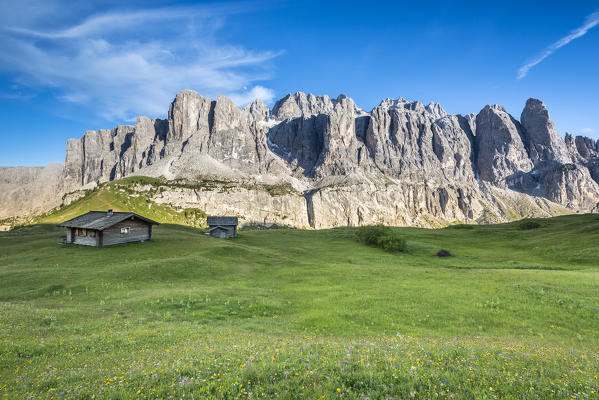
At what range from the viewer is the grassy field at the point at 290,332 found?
22.9ft

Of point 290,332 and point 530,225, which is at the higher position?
point 530,225

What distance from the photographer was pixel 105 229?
1892 inches

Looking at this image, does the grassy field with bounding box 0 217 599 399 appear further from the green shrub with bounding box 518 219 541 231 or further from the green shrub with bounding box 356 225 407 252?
the green shrub with bounding box 518 219 541 231

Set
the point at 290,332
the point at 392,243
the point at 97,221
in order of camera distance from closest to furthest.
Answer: the point at 290,332 < the point at 97,221 < the point at 392,243

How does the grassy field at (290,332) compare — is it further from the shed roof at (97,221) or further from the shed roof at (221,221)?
the shed roof at (221,221)

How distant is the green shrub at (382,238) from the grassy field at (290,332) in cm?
2511

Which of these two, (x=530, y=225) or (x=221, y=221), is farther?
(x=530, y=225)

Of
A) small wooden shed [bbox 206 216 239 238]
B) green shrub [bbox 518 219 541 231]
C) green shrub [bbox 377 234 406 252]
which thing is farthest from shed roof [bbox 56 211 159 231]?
green shrub [bbox 518 219 541 231]

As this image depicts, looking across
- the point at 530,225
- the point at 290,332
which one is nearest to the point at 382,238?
the point at 290,332

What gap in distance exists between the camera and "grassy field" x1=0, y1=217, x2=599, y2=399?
6.98 metres

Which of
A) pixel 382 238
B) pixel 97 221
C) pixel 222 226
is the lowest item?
pixel 382 238

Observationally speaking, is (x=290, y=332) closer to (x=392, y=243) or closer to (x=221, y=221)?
(x=392, y=243)

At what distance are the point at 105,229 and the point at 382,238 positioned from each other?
55655 millimetres

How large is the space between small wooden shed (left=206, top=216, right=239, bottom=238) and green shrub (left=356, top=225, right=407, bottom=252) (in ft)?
114
